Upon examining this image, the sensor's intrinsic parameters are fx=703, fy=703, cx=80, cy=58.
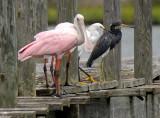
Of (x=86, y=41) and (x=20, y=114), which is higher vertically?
(x=86, y=41)

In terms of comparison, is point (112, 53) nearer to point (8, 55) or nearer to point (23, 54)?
point (23, 54)

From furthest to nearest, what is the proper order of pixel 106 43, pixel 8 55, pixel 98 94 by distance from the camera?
pixel 106 43
pixel 98 94
pixel 8 55

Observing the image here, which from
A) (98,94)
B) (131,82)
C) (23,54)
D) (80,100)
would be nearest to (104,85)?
(98,94)

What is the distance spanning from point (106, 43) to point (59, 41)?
90.4 inches

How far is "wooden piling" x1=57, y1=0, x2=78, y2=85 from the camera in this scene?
9859 mm

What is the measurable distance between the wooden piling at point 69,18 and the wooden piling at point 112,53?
3.26ft

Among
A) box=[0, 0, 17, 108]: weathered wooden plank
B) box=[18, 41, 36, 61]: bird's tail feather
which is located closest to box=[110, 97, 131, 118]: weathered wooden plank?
Answer: box=[18, 41, 36, 61]: bird's tail feather

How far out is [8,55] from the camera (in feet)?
24.3

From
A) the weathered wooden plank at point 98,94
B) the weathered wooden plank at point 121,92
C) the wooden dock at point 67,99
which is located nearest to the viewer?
the wooden dock at point 67,99

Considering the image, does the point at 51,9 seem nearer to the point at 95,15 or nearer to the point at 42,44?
the point at 95,15

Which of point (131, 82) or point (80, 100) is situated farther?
point (131, 82)

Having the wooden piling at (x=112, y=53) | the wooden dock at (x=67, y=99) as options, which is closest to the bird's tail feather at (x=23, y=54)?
the wooden dock at (x=67, y=99)

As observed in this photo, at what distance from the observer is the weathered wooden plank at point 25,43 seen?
9352mm

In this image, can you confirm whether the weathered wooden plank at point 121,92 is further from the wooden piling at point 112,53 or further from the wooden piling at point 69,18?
the wooden piling at point 112,53
